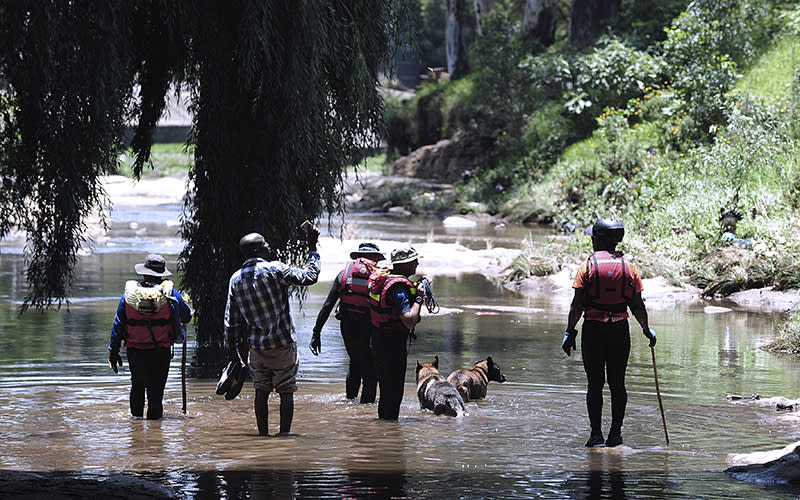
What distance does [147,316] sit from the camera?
9.99m

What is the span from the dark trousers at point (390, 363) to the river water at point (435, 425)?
0.98 feet

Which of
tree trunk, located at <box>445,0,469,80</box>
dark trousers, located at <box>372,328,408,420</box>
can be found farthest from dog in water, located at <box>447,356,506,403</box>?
tree trunk, located at <box>445,0,469,80</box>

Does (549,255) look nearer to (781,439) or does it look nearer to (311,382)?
(311,382)

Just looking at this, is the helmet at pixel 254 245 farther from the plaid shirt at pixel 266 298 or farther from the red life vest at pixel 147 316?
the red life vest at pixel 147 316

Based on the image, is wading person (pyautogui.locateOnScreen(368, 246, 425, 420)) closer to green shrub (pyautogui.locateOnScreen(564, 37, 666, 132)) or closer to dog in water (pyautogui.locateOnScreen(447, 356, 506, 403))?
dog in water (pyautogui.locateOnScreen(447, 356, 506, 403))

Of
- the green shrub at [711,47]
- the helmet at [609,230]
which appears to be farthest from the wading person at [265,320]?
the green shrub at [711,47]

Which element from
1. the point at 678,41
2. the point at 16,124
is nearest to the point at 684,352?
the point at 16,124

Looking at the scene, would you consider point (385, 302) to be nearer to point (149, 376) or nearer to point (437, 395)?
point (437, 395)

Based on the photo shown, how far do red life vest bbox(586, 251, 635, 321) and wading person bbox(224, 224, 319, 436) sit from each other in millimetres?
2261

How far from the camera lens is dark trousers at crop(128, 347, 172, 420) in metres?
10.1

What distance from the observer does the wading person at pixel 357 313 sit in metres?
11.0

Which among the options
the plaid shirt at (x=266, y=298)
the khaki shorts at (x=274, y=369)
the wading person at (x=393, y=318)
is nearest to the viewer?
the plaid shirt at (x=266, y=298)

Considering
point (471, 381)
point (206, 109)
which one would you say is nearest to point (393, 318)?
point (471, 381)

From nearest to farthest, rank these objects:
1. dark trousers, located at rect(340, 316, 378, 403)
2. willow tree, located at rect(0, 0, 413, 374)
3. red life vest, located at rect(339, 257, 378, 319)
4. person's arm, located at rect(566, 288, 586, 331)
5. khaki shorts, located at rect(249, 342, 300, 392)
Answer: person's arm, located at rect(566, 288, 586, 331) < khaki shorts, located at rect(249, 342, 300, 392) < willow tree, located at rect(0, 0, 413, 374) < red life vest, located at rect(339, 257, 378, 319) < dark trousers, located at rect(340, 316, 378, 403)
